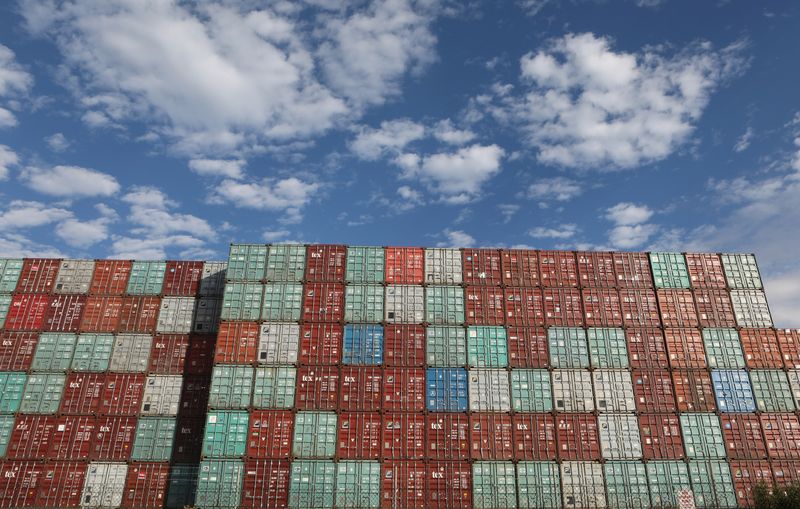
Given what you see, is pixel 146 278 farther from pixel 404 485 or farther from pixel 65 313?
pixel 404 485

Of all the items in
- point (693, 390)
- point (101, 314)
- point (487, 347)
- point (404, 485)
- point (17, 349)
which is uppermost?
point (101, 314)

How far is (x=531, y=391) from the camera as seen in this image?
3541cm

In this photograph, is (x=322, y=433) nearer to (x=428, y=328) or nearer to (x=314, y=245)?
(x=428, y=328)

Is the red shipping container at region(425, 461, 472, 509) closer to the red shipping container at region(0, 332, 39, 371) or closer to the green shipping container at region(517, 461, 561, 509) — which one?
the green shipping container at region(517, 461, 561, 509)

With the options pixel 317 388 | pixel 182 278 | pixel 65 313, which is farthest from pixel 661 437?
pixel 65 313

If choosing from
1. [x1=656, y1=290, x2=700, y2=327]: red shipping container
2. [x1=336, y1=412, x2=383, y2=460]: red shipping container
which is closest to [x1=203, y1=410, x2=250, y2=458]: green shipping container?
[x1=336, y1=412, x2=383, y2=460]: red shipping container

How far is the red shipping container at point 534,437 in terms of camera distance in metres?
33.6

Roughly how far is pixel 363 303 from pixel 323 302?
112 inches

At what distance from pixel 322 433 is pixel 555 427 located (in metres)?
15.1

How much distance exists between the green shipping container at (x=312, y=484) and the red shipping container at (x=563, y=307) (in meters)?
18.1

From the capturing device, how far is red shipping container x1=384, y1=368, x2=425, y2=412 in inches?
1362

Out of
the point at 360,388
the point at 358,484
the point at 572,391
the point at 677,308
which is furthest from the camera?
the point at 677,308

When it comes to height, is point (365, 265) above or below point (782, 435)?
above

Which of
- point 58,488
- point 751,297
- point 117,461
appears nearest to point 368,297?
point 117,461
